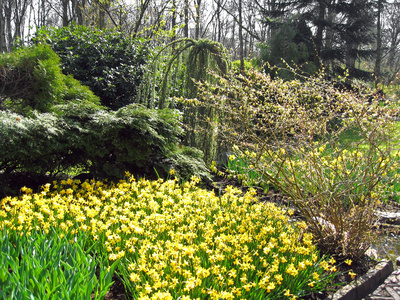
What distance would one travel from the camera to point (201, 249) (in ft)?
7.43

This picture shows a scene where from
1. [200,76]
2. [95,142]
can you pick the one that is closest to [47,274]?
[95,142]

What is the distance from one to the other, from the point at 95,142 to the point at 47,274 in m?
2.48

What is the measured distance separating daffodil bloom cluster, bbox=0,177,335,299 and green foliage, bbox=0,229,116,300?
20cm

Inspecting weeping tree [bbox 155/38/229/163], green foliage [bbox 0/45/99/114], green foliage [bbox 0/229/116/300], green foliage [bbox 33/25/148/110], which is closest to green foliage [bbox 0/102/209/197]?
green foliage [bbox 0/45/99/114]

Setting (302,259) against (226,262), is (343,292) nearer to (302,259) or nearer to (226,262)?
(302,259)

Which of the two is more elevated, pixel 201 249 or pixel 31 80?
pixel 31 80

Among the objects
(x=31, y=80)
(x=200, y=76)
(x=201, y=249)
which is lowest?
(x=201, y=249)

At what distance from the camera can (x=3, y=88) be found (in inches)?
188

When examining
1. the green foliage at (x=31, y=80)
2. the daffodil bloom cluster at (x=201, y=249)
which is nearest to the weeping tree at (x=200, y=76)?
the green foliage at (x=31, y=80)

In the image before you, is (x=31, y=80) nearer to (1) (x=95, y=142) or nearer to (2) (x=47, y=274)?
(1) (x=95, y=142)

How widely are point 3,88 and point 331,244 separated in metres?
5.04

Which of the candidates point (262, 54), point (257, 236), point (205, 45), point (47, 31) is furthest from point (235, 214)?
point (262, 54)

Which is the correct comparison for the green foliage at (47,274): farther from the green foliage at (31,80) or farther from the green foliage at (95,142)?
the green foliage at (31,80)

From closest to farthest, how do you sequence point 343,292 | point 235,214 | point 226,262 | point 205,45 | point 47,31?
point 226,262, point 343,292, point 235,214, point 205,45, point 47,31
